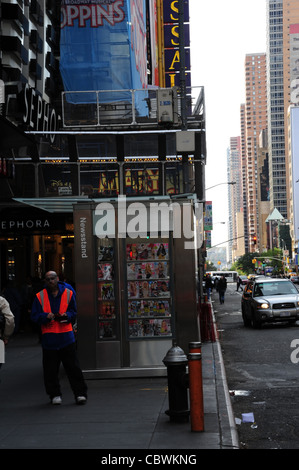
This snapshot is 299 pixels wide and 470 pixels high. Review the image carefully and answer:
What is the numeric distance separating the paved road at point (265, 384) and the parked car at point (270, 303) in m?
0.84

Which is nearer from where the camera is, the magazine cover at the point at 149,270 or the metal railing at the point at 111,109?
the magazine cover at the point at 149,270

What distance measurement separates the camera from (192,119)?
99.2 ft

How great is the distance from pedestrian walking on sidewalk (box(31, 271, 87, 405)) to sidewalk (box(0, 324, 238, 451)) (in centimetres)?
28

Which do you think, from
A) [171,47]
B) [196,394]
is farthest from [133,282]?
[171,47]

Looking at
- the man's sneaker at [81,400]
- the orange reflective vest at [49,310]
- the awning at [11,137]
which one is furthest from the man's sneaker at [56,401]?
the awning at [11,137]

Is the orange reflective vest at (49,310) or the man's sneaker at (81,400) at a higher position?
the orange reflective vest at (49,310)

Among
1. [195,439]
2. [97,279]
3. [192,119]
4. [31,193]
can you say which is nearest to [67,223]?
[31,193]

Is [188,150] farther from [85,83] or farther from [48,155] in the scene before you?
[85,83]

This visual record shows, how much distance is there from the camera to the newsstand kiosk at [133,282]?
11969mm

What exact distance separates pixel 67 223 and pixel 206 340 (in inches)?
293

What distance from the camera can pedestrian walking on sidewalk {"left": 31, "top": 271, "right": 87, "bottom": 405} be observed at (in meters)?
9.71

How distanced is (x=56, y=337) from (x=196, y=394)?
269 centimetres

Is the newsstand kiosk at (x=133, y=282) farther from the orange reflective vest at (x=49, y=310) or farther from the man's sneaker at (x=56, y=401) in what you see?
the man's sneaker at (x=56, y=401)

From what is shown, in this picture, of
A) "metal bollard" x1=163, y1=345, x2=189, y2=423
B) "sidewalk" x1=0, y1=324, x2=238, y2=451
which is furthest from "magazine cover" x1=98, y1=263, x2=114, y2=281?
"metal bollard" x1=163, y1=345, x2=189, y2=423
